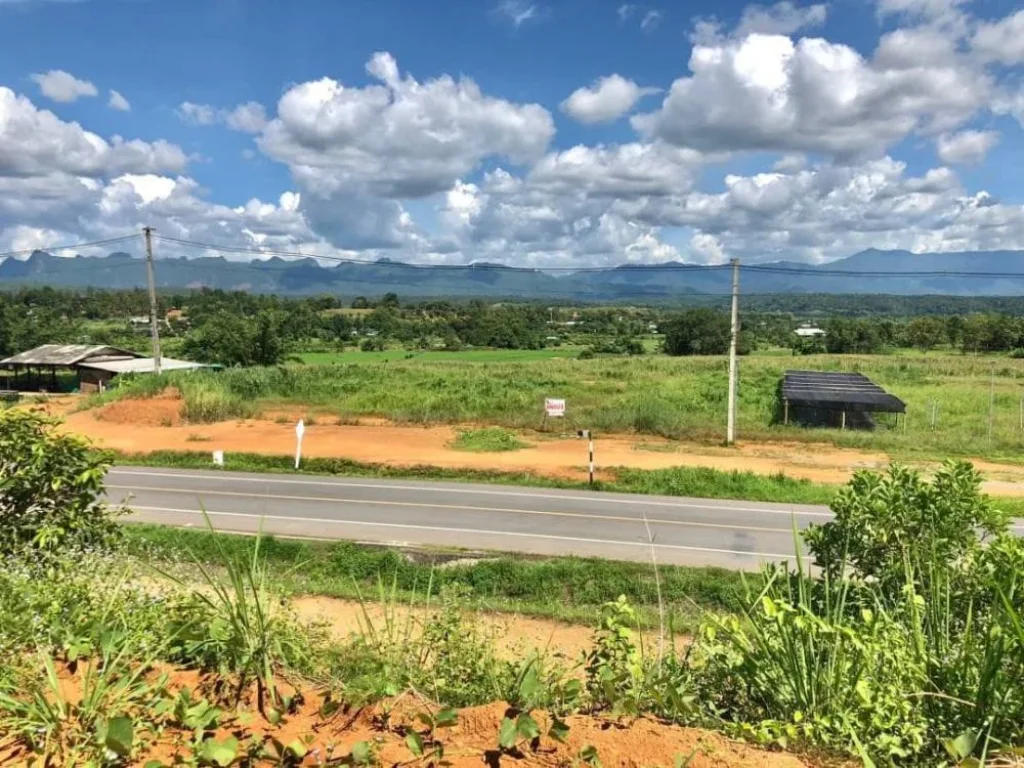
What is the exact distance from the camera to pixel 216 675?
3.68 meters

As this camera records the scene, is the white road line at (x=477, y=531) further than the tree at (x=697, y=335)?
No

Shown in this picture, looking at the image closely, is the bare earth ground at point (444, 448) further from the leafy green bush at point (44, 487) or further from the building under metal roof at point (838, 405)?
the leafy green bush at point (44, 487)

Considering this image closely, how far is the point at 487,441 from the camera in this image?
2595cm

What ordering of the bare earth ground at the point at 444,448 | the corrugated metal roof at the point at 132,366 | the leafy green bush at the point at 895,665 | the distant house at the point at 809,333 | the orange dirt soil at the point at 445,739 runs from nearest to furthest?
the orange dirt soil at the point at 445,739 → the leafy green bush at the point at 895,665 → the bare earth ground at the point at 444,448 → the corrugated metal roof at the point at 132,366 → the distant house at the point at 809,333

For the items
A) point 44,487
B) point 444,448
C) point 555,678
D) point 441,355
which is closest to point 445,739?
A: point 555,678

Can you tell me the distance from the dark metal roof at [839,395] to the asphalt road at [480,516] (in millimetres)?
13255

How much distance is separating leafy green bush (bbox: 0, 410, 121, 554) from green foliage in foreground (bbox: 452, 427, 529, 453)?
19.4 m

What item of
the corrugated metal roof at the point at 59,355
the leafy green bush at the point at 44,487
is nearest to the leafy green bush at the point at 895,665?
the leafy green bush at the point at 44,487

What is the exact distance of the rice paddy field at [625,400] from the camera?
26.9 m

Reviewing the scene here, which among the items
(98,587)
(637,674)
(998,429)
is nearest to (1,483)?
(98,587)

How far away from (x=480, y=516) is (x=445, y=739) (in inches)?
511

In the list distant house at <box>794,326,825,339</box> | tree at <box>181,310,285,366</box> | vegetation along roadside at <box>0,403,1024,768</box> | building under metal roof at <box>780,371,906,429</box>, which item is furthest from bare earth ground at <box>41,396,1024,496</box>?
distant house at <box>794,326,825,339</box>

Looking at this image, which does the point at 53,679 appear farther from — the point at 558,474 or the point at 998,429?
the point at 998,429

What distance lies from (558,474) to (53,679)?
18.2 metres
